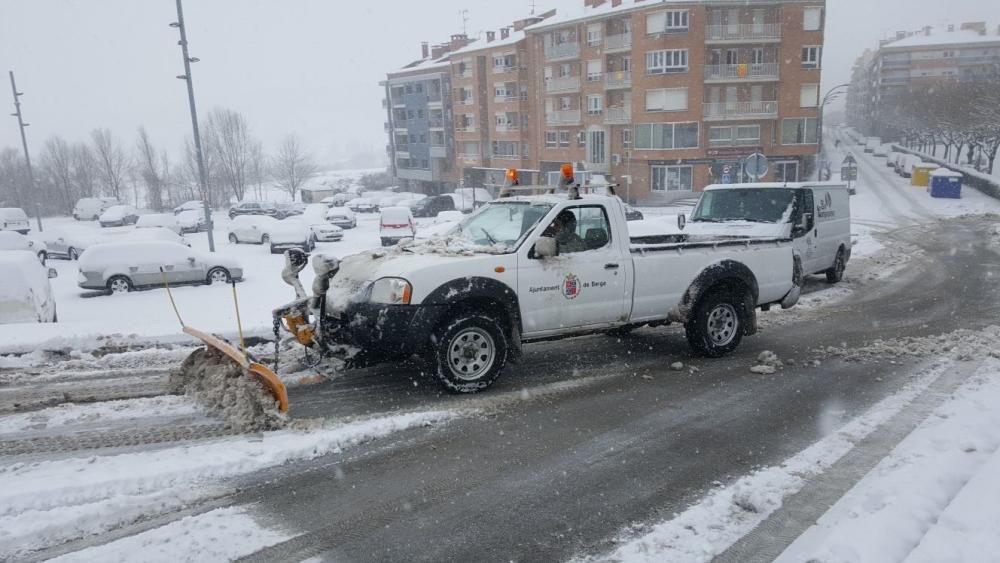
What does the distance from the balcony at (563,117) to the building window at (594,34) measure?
5.17 meters

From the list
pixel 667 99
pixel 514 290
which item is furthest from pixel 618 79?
pixel 514 290

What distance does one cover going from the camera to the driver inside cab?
6.88 metres

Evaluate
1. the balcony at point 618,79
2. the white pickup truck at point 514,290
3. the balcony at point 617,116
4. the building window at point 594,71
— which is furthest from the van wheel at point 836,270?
the building window at point 594,71

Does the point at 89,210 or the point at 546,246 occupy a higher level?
the point at 546,246

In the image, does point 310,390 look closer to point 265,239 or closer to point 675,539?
point 675,539

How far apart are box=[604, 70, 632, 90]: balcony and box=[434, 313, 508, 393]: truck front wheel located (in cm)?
4421

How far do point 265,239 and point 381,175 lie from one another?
6354 centimetres

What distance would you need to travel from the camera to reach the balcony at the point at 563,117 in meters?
52.4

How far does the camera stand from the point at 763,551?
3.82m

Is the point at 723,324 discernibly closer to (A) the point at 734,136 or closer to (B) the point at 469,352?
(B) the point at 469,352

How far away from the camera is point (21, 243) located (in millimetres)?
28344

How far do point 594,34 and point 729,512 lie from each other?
50182 mm

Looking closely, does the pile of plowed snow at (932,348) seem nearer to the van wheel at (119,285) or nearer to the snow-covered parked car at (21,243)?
the van wheel at (119,285)

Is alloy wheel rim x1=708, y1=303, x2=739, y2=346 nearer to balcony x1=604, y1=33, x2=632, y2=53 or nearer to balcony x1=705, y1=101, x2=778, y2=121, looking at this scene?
balcony x1=705, y1=101, x2=778, y2=121
